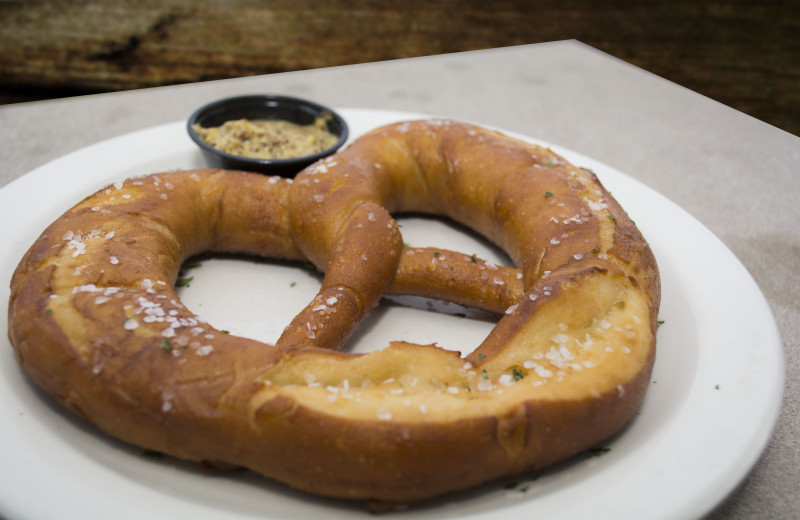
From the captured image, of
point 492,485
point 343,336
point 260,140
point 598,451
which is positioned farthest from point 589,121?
point 492,485

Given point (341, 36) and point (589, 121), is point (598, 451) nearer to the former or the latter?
point (589, 121)

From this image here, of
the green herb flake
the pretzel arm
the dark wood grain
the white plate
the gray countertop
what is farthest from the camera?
the dark wood grain

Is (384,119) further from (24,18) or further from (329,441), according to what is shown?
(24,18)

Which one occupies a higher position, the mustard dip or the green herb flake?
the mustard dip

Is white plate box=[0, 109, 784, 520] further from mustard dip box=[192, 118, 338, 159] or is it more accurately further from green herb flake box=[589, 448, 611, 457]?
mustard dip box=[192, 118, 338, 159]

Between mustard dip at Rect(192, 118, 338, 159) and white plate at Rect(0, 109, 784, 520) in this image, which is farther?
mustard dip at Rect(192, 118, 338, 159)

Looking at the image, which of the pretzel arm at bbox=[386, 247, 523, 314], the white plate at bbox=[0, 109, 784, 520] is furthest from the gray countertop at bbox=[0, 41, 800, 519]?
the pretzel arm at bbox=[386, 247, 523, 314]

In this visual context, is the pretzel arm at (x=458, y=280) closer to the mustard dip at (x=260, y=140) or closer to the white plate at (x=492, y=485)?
the white plate at (x=492, y=485)
